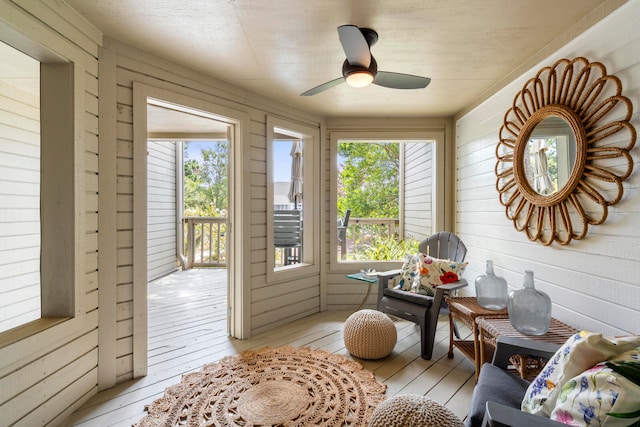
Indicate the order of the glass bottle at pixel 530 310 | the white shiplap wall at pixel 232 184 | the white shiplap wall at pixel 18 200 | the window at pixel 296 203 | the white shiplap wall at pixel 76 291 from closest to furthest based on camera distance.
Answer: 1. the white shiplap wall at pixel 76 291
2. the glass bottle at pixel 530 310
3. the white shiplap wall at pixel 232 184
4. the white shiplap wall at pixel 18 200
5. the window at pixel 296 203

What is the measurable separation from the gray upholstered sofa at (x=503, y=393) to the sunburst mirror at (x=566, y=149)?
82 centimetres

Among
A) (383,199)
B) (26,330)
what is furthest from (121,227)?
(383,199)

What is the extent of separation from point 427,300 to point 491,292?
51 centimetres

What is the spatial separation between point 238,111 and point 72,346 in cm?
218

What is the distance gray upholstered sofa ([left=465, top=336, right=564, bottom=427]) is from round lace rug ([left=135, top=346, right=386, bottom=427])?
0.75 metres

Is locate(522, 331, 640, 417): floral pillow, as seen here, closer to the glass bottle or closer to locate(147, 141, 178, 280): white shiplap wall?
the glass bottle

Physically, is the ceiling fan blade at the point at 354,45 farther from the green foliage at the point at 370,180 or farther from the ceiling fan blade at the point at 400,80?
the green foliage at the point at 370,180

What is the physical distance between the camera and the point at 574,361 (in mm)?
1061

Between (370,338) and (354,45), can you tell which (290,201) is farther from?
(354,45)

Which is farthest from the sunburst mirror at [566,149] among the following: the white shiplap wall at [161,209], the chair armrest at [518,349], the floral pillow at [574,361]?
the white shiplap wall at [161,209]

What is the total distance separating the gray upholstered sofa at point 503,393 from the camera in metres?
0.95

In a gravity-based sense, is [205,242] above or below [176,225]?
below

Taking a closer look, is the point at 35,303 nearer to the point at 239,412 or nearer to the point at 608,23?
the point at 239,412

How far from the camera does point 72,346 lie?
186cm
